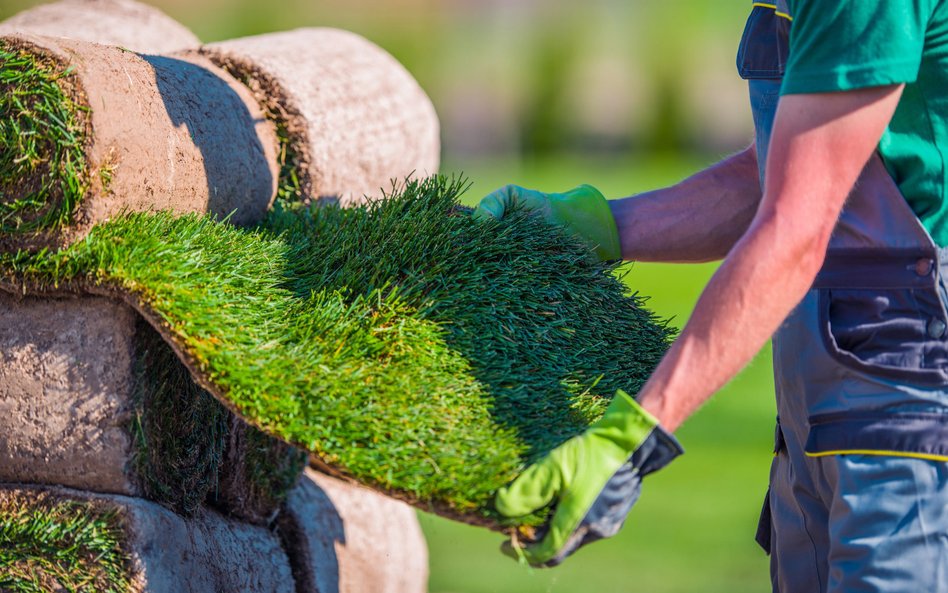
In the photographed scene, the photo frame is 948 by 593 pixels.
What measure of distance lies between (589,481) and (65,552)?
2.85 ft

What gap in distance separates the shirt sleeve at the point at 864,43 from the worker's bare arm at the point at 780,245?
0.9 inches

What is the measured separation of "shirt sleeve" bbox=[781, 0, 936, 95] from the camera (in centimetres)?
132

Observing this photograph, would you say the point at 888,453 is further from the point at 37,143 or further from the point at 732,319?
the point at 37,143

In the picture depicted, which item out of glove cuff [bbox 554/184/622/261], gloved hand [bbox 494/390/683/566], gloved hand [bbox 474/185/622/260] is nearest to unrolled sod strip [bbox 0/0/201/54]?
gloved hand [bbox 474/185/622/260]

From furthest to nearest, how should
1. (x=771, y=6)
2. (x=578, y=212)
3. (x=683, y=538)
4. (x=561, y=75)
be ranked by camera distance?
(x=561, y=75), (x=683, y=538), (x=578, y=212), (x=771, y=6)

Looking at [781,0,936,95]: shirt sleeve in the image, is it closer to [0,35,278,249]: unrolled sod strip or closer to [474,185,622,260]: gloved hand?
[474,185,622,260]: gloved hand

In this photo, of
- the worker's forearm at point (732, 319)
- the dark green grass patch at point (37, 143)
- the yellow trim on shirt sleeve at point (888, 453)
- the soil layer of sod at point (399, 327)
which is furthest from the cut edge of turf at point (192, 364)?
the yellow trim on shirt sleeve at point (888, 453)

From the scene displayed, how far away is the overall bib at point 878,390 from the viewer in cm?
140

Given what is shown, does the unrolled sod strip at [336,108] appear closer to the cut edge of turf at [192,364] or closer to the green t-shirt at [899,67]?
the cut edge of turf at [192,364]

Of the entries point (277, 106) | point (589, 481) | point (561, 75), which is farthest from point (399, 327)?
point (561, 75)

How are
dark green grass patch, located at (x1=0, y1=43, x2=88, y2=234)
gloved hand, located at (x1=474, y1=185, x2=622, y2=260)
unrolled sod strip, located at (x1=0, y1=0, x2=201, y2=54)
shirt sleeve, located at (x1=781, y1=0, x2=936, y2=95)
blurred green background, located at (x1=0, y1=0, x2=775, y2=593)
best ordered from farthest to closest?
1. blurred green background, located at (x1=0, y1=0, x2=775, y2=593)
2. unrolled sod strip, located at (x1=0, y1=0, x2=201, y2=54)
3. gloved hand, located at (x1=474, y1=185, x2=622, y2=260)
4. dark green grass patch, located at (x1=0, y1=43, x2=88, y2=234)
5. shirt sleeve, located at (x1=781, y1=0, x2=936, y2=95)

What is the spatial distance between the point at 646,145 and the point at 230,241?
739 inches

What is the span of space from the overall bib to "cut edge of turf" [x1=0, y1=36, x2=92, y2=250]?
112cm

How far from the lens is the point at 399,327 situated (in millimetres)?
1641
